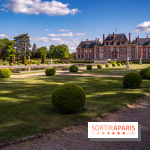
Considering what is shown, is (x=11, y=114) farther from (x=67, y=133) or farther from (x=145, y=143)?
(x=145, y=143)

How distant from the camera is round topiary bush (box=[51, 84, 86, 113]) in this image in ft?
19.5

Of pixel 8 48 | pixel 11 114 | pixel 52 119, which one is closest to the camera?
pixel 52 119

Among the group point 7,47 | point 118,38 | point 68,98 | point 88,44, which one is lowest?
point 68,98

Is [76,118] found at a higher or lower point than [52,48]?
lower

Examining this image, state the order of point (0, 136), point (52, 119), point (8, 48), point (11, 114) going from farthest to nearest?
point (8, 48), point (11, 114), point (52, 119), point (0, 136)

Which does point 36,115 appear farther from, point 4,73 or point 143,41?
point 143,41

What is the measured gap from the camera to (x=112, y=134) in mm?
4250

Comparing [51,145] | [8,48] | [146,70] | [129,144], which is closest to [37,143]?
[51,145]

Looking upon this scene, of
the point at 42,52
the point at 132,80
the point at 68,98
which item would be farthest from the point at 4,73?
the point at 42,52

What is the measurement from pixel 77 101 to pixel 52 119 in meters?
1.03

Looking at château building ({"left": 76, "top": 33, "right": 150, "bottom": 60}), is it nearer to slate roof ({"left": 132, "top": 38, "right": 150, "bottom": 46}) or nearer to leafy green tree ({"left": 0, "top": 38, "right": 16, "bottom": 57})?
slate roof ({"left": 132, "top": 38, "right": 150, "bottom": 46})

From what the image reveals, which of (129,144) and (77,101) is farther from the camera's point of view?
(77,101)

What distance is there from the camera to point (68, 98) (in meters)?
5.91

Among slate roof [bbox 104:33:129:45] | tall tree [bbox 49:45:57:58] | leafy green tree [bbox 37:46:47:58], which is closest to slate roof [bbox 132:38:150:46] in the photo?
slate roof [bbox 104:33:129:45]
